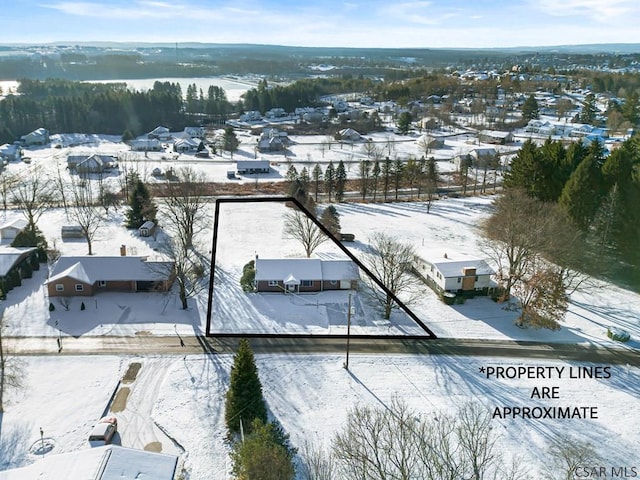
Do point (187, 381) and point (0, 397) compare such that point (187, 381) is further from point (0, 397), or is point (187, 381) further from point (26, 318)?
point (26, 318)

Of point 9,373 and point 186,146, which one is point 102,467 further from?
point 186,146

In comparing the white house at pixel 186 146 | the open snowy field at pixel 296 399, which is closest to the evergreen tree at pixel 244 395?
the open snowy field at pixel 296 399

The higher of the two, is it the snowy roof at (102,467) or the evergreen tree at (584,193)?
the evergreen tree at (584,193)

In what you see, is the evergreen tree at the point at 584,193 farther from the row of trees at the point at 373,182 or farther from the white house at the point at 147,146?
the white house at the point at 147,146

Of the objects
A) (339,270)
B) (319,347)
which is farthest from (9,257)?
(319,347)

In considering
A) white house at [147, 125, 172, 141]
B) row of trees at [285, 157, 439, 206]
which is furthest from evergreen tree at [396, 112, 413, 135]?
white house at [147, 125, 172, 141]

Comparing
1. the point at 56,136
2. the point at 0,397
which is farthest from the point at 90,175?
the point at 0,397
